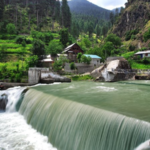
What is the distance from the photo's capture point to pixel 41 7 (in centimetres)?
10156

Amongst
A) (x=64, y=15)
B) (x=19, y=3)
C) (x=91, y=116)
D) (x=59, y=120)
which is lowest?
(x=59, y=120)

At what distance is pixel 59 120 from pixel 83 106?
6.44 feet

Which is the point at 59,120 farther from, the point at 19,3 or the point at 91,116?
the point at 19,3

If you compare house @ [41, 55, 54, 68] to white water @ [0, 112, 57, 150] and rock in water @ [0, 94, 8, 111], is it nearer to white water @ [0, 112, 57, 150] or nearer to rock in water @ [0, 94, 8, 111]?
rock in water @ [0, 94, 8, 111]

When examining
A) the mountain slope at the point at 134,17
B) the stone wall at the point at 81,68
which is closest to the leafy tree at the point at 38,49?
the stone wall at the point at 81,68

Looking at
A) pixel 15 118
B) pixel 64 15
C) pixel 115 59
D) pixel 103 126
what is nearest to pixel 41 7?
pixel 64 15

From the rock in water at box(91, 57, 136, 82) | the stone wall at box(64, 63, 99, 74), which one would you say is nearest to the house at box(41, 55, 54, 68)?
the stone wall at box(64, 63, 99, 74)

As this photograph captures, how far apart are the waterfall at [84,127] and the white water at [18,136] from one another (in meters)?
0.51

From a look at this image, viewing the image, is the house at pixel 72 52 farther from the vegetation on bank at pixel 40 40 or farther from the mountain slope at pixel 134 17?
the mountain slope at pixel 134 17

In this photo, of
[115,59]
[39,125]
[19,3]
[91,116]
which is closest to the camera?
[91,116]

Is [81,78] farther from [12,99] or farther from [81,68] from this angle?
[12,99]

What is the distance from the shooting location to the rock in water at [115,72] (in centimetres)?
3152

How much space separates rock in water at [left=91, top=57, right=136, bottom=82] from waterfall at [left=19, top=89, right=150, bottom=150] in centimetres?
1824

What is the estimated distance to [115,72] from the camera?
3161 centimetres
